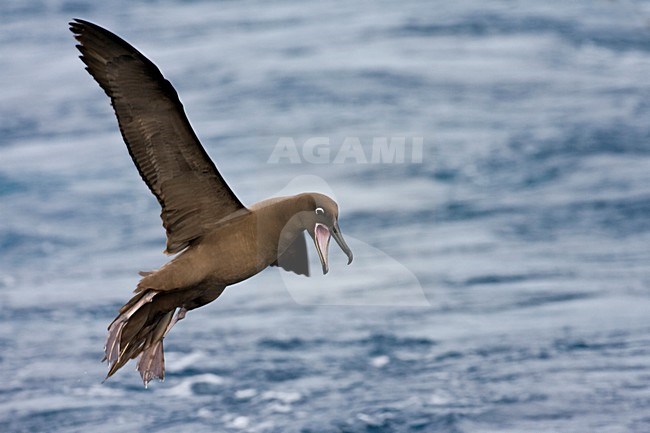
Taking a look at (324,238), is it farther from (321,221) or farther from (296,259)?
(296,259)

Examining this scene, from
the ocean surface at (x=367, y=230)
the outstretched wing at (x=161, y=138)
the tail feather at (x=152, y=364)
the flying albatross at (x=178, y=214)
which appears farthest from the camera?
the ocean surface at (x=367, y=230)

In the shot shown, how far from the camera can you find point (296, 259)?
630 cm

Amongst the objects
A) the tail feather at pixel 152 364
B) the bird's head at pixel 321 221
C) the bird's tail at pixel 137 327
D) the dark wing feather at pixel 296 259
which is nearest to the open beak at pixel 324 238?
the bird's head at pixel 321 221

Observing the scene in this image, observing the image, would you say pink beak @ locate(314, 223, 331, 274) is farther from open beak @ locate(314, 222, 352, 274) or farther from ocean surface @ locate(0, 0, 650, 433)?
ocean surface @ locate(0, 0, 650, 433)

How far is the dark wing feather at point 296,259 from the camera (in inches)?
244

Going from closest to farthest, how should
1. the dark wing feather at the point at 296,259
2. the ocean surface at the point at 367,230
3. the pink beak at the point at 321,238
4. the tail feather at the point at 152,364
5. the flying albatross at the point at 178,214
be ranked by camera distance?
the pink beak at the point at 321,238
the flying albatross at the point at 178,214
the dark wing feather at the point at 296,259
the tail feather at the point at 152,364
the ocean surface at the point at 367,230

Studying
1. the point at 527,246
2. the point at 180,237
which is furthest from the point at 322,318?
the point at 180,237

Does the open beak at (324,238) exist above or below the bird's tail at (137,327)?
above

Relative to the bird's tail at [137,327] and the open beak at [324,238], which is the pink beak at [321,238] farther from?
the bird's tail at [137,327]

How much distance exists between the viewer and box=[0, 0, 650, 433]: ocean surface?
18.1 m

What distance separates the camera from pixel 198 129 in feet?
63.6

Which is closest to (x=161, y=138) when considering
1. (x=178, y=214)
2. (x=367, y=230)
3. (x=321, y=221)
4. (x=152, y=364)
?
(x=178, y=214)

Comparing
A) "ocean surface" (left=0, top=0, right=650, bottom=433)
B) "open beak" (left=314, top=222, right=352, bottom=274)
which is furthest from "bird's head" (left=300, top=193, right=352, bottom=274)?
"ocean surface" (left=0, top=0, right=650, bottom=433)

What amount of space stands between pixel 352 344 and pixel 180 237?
43.3ft
